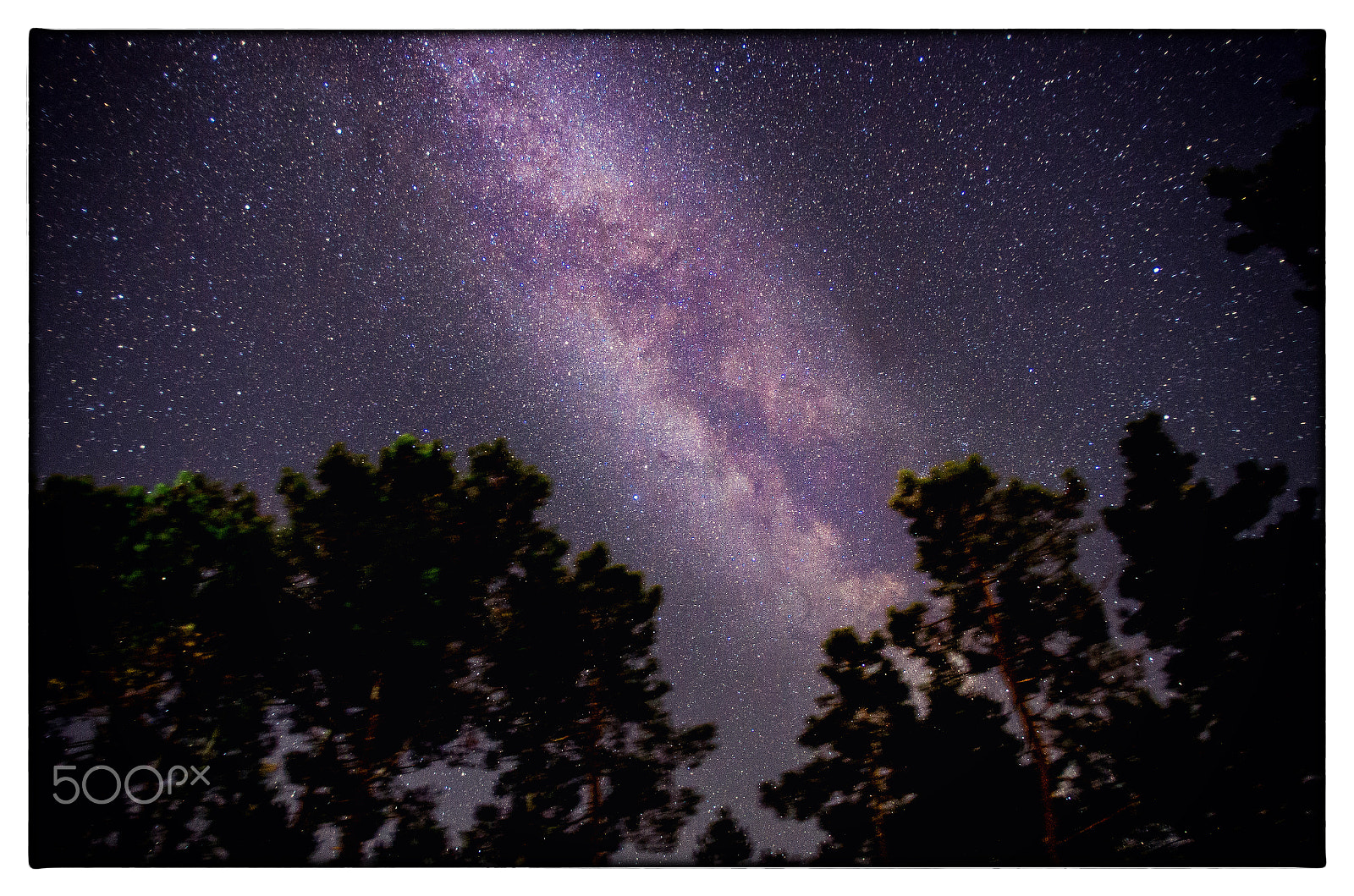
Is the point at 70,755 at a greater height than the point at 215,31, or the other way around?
the point at 215,31

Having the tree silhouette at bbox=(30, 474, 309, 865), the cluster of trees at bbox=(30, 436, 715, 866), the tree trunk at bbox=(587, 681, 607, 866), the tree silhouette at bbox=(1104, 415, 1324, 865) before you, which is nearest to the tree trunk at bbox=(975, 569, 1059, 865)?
the tree silhouette at bbox=(1104, 415, 1324, 865)

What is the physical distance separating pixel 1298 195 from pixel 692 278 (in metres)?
2.82

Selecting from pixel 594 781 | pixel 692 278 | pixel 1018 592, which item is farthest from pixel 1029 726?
pixel 692 278

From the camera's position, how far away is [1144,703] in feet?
9.15

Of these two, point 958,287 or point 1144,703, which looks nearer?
point 1144,703

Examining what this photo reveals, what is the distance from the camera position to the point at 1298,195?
278cm

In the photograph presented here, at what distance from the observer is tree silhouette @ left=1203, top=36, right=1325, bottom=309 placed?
2762 mm

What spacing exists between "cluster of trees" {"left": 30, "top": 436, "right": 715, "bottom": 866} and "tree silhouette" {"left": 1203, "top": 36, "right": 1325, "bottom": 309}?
10.9 ft

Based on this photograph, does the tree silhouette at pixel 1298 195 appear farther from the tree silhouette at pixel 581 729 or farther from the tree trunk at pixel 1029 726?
the tree silhouette at pixel 581 729

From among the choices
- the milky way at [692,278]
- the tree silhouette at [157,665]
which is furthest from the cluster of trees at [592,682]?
the milky way at [692,278]
